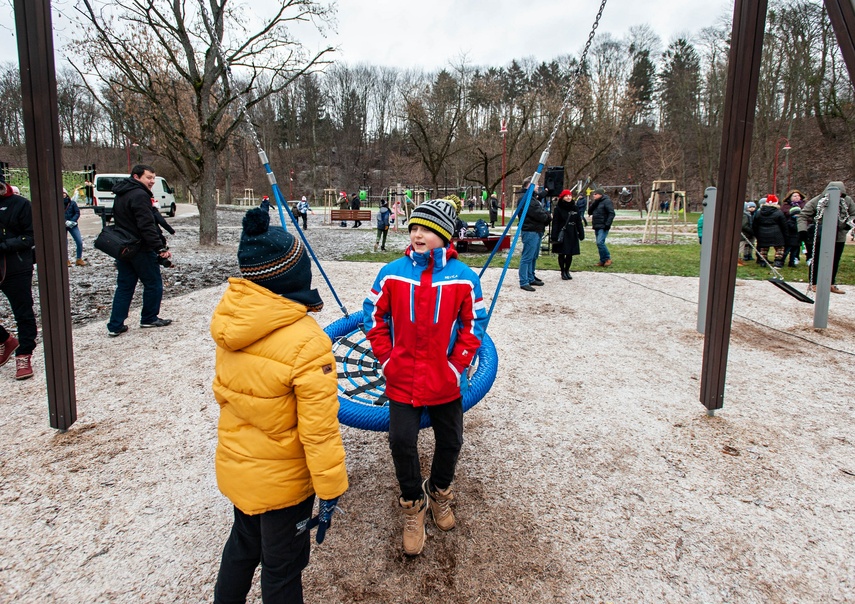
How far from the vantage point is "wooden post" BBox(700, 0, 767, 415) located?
3066mm

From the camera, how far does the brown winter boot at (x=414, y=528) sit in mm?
2148

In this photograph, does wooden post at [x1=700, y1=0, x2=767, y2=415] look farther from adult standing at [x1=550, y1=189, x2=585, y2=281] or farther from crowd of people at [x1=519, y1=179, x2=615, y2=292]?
adult standing at [x1=550, y1=189, x2=585, y2=281]

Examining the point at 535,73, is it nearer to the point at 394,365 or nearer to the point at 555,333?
the point at 555,333

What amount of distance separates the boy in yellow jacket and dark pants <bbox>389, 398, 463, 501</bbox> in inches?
21.2

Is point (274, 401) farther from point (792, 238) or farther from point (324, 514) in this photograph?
point (792, 238)

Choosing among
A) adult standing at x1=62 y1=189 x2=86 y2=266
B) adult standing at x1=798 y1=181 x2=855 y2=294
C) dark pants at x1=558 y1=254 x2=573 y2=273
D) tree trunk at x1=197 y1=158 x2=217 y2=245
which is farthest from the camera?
tree trunk at x1=197 y1=158 x2=217 y2=245

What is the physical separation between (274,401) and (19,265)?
12.9ft

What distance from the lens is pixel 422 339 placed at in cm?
210

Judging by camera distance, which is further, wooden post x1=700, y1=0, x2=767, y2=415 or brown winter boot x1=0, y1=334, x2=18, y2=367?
brown winter boot x1=0, y1=334, x2=18, y2=367

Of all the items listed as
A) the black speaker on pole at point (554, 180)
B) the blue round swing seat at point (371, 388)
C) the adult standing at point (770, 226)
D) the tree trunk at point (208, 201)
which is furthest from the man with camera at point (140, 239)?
the adult standing at point (770, 226)

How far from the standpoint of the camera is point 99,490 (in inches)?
104

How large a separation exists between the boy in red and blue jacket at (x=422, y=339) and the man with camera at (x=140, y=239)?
12.8 ft

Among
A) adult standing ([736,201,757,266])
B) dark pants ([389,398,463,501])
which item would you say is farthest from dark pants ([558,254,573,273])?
dark pants ([389,398,463,501])

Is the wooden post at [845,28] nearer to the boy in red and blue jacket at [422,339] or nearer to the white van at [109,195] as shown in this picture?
the boy in red and blue jacket at [422,339]
